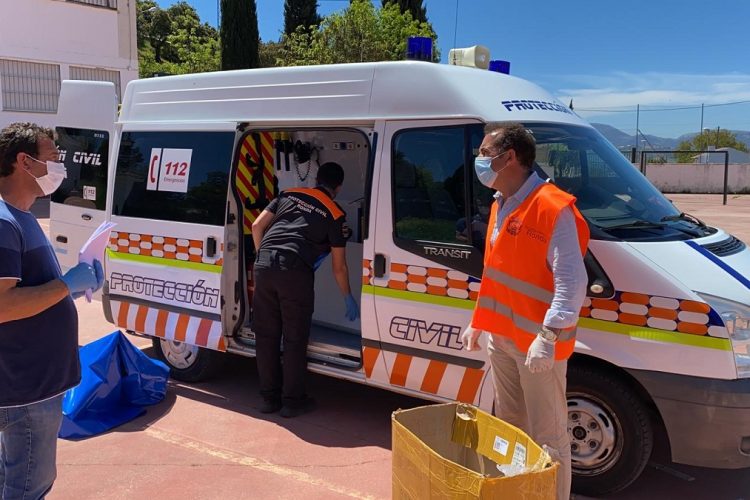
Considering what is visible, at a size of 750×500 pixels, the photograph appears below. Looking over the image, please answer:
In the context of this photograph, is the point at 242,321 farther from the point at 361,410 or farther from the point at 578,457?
the point at 578,457

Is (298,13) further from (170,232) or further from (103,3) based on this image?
(170,232)

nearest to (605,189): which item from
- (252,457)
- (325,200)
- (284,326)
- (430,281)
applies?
(430,281)

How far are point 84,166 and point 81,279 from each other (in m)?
3.79

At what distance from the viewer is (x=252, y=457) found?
4281 millimetres

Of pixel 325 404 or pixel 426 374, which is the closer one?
pixel 426 374

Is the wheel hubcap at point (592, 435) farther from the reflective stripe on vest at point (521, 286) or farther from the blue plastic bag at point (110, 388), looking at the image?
the blue plastic bag at point (110, 388)

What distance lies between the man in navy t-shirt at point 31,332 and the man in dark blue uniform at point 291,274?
2.12m

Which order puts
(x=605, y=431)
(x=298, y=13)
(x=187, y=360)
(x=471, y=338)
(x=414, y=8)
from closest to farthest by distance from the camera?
(x=471, y=338), (x=605, y=431), (x=187, y=360), (x=414, y=8), (x=298, y=13)

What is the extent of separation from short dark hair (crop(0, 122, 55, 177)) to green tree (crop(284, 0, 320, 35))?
37406 mm

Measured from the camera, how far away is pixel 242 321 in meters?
5.29

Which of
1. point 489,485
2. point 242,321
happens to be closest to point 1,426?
point 489,485

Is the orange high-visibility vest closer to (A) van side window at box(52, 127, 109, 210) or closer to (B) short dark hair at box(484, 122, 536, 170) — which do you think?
(B) short dark hair at box(484, 122, 536, 170)

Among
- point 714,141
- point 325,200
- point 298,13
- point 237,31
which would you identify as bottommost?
point 325,200

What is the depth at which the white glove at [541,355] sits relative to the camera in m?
2.80
